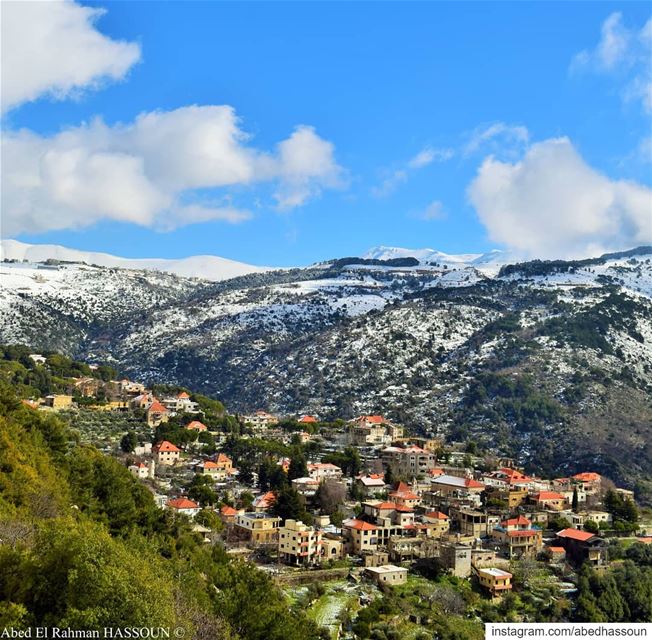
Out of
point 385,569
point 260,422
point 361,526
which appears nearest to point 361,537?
point 361,526

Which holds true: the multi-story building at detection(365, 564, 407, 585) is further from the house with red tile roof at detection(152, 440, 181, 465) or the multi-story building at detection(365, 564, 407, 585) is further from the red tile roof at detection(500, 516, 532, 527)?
the house with red tile roof at detection(152, 440, 181, 465)

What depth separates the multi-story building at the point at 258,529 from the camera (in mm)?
37562

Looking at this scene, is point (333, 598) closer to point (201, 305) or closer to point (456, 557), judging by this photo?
point (456, 557)

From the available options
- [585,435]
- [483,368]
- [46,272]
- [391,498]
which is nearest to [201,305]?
[46,272]

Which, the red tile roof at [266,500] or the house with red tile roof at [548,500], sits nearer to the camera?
the red tile roof at [266,500]

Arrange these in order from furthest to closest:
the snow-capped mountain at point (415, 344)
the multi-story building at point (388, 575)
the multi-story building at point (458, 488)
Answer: the snow-capped mountain at point (415, 344), the multi-story building at point (458, 488), the multi-story building at point (388, 575)

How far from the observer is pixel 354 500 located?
46312 millimetres

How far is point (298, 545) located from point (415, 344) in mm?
77109

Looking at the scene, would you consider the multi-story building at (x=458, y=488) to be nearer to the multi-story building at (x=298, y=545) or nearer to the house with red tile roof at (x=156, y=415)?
the multi-story building at (x=298, y=545)

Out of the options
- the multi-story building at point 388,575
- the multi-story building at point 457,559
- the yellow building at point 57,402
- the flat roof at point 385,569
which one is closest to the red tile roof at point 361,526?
the flat roof at point 385,569

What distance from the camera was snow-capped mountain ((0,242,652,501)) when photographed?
81.6m

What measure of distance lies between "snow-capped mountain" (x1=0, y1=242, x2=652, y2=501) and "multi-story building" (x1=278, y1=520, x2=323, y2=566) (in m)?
37.1

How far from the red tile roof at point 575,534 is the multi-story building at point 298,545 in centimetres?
1475

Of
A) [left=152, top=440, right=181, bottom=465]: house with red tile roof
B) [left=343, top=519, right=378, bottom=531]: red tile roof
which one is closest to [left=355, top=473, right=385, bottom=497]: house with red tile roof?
[left=343, top=519, right=378, bottom=531]: red tile roof
